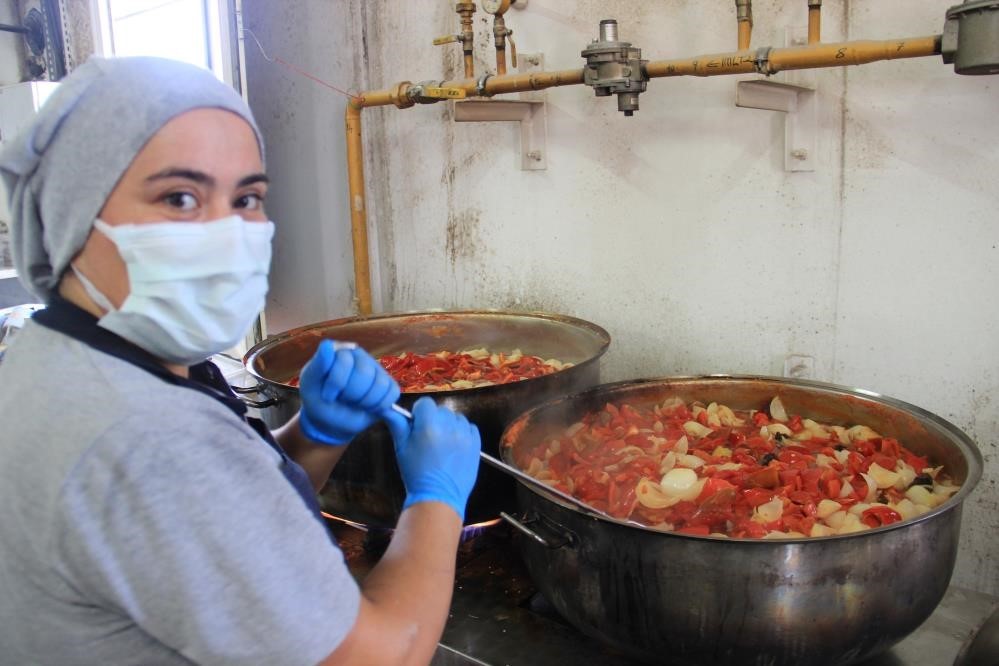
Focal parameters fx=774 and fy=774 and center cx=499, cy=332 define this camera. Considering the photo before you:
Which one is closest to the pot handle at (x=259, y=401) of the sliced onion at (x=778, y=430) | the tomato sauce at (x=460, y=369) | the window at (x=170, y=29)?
the tomato sauce at (x=460, y=369)

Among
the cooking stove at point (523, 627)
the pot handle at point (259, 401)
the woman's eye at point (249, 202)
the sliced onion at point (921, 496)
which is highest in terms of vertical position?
the woman's eye at point (249, 202)

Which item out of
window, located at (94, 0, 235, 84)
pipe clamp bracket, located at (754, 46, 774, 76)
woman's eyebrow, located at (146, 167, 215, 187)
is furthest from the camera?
window, located at (94, 0, 235, 84)

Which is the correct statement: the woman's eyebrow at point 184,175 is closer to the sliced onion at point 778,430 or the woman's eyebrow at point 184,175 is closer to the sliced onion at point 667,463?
the sliced onion at point 667,463

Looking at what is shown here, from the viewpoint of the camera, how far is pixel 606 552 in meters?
1.28

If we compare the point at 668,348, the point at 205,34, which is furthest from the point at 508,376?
the point at 205,34

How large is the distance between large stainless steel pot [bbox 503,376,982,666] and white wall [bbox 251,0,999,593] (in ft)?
2.05

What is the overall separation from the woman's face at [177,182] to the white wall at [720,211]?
5.09 feet

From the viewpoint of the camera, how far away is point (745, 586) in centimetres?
117

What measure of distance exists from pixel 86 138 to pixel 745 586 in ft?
3.51

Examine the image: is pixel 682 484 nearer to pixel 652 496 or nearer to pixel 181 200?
pixel 652 496

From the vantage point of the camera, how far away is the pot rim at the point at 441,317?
5.76 feet

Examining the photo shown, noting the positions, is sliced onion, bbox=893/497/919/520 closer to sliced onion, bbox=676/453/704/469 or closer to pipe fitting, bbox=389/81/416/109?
sliced onion, bbox=676/453/704/469

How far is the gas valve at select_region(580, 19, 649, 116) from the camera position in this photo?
1.90 metres

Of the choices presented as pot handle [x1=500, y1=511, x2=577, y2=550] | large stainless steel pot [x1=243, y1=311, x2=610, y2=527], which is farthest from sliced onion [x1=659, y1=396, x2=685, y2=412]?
pot handle [x1=500, y1=511, x2=577, y2=550]
